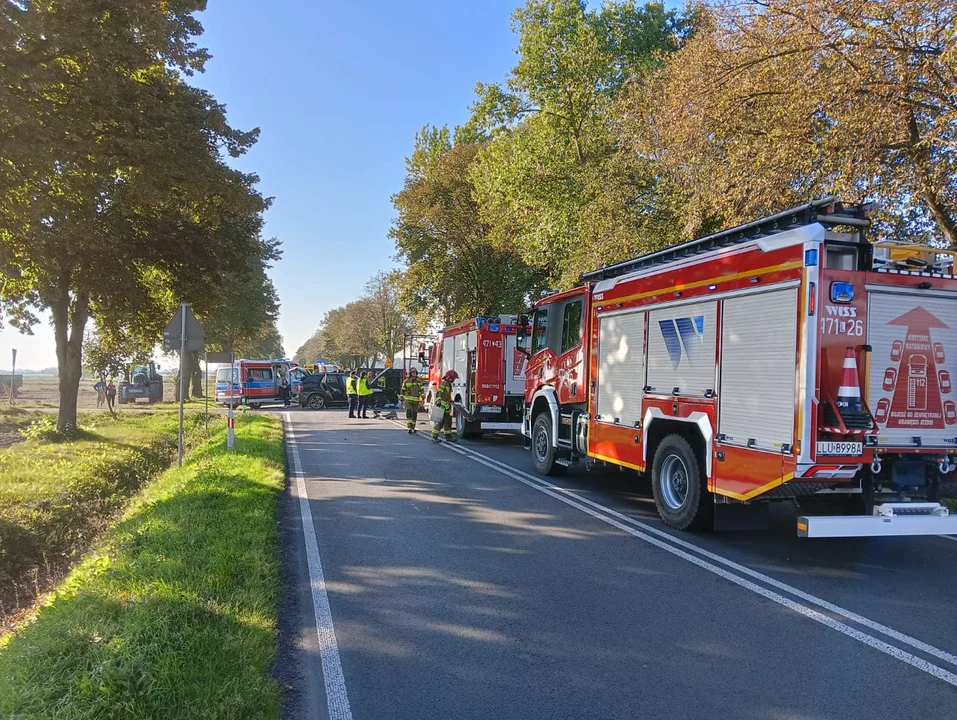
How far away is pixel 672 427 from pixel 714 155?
6.61 metres

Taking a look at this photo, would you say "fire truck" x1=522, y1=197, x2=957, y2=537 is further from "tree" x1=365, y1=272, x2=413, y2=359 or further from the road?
"tree" x1=365, y1=272, x2=413, y2=359

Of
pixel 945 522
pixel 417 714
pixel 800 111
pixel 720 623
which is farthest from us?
pixel 800 111

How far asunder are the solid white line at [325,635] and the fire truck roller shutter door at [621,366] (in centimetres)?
414

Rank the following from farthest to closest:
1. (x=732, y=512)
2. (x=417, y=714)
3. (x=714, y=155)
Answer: (x=714, y=155) → (x=732, y=512) → (x=417, y=714)

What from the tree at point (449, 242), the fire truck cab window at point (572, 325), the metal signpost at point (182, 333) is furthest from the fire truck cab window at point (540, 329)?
the tree at point (449, 242)

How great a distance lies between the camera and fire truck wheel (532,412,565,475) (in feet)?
36.7

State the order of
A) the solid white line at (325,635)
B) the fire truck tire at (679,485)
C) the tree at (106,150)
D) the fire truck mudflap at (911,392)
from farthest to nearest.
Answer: the tree at (106,150), the fire truck tire at (679,485), the fire truck mudflap at (911,392), the solid white line at (325,635)

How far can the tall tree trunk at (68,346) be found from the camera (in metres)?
17.9

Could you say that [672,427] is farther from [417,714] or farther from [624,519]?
[417,714]

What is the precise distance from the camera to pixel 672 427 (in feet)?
25.5

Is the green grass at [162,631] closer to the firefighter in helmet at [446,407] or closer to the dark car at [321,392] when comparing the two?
the firefighter in helmet at [446,407]

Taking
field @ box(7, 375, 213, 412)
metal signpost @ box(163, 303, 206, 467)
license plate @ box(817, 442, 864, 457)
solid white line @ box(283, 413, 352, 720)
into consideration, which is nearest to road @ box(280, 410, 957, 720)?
solid white line @ box(283, 413, 352, 720)

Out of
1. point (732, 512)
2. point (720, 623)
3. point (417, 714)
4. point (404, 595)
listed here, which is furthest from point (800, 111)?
point (417, 714)

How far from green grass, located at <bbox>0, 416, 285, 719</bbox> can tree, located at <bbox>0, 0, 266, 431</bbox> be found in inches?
227
